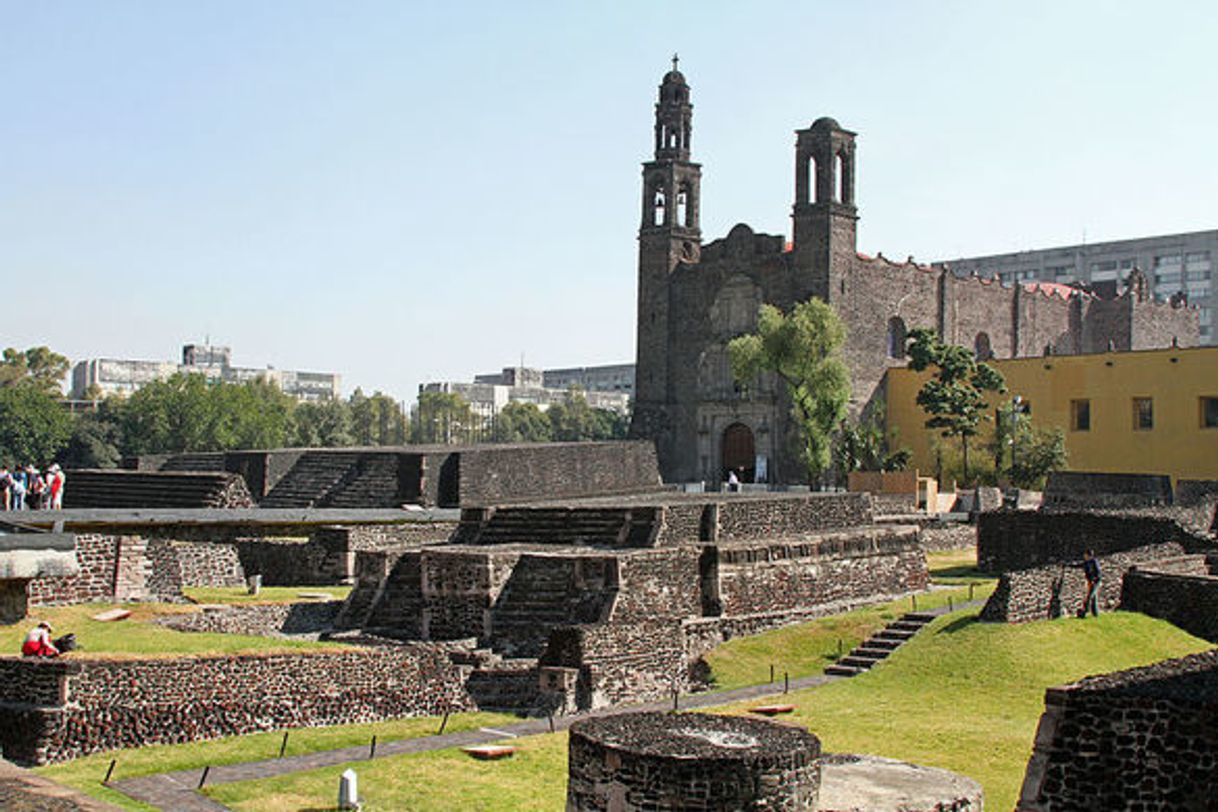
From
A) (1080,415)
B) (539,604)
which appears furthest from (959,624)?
(1080,415)

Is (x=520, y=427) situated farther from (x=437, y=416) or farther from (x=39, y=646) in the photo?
(x=39, y=646)

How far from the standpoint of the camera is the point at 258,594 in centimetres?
2539

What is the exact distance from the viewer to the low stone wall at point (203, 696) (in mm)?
15539

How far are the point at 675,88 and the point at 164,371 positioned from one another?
120 metres

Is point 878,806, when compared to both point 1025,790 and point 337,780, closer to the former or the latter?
point 1025,790

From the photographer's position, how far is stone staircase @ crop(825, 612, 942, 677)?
73.9 feet

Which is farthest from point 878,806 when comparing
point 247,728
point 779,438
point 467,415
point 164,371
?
point 164,371

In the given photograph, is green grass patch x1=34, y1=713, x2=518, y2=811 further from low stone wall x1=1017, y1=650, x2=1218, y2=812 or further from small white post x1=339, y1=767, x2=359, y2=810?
low stone wall x1=1017, y1=650, x2=1218, y2=812

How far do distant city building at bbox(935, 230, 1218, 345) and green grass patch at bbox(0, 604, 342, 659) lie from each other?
101511 millimetres

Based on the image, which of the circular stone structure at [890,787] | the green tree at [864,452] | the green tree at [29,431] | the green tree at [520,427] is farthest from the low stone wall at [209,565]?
the green tree at [520,427]

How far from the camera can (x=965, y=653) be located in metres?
21.3

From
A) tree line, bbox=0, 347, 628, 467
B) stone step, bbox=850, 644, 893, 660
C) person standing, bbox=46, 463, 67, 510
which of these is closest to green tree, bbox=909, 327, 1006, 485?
stone step, bbox=850, 644, 893, 660

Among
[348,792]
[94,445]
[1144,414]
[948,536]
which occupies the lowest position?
[348,792]

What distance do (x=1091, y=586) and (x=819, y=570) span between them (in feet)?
20.0
